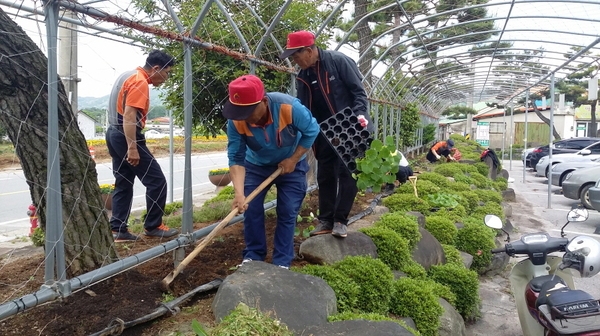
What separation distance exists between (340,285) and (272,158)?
1010 millimetres

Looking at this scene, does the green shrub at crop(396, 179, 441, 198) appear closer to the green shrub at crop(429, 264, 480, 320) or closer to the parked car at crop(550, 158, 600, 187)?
the green shrub at crop(429, 264, 480, 320)

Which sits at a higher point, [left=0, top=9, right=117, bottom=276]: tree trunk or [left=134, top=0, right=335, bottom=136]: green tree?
[left=134, top=0, right=335, bottom=136]: green tree

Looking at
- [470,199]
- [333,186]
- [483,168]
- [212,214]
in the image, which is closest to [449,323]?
[333,186]

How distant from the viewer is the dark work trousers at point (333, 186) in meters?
4.29

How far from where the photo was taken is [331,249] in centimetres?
402

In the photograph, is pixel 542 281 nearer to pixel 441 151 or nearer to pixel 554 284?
pixel 554 284

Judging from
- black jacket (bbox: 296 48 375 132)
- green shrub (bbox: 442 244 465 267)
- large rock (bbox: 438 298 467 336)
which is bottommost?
large rock (bbox: 438 298 467 336)

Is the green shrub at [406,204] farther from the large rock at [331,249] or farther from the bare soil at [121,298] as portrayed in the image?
the bare soil at [121,298]

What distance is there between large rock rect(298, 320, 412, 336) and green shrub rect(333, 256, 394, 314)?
0.71 m

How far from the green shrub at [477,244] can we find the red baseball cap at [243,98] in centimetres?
413

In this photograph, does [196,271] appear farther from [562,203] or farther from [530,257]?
[562,203]

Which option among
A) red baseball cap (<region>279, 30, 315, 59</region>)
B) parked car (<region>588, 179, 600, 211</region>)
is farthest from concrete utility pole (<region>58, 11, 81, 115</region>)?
parked car (<region>588, 179, 600, 211</region>)

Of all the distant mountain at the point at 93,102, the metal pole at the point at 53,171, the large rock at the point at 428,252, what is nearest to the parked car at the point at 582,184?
the large rock at the point at 428,252

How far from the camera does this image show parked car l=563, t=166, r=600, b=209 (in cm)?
1073
